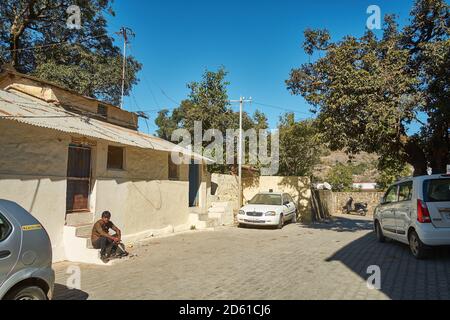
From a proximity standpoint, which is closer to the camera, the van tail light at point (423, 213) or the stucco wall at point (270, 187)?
the van tail light at point (423, 213)

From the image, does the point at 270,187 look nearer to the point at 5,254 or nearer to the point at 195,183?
the point at 195,183

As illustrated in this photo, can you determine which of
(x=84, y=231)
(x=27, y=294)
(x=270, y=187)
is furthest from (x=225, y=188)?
(x=27, y=294)

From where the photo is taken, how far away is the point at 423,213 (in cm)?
784

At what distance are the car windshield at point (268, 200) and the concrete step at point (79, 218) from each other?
8.85 meters

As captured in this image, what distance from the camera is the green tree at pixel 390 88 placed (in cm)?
1210

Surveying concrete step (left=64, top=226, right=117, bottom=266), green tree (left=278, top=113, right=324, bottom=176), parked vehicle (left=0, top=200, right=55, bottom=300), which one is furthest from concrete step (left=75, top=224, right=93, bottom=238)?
green tree (left=278, top=113, right=324, bottom=176)

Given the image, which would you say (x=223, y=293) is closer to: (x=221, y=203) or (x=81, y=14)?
(x=221, y=203)

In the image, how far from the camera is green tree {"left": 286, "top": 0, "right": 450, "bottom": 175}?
12102 millimetres

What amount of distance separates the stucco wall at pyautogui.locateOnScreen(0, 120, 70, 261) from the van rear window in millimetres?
8293

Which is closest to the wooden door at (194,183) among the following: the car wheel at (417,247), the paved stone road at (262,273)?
the paved stone road at (262,273)

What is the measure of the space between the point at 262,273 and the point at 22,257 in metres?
4.56

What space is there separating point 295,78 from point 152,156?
6.56m
